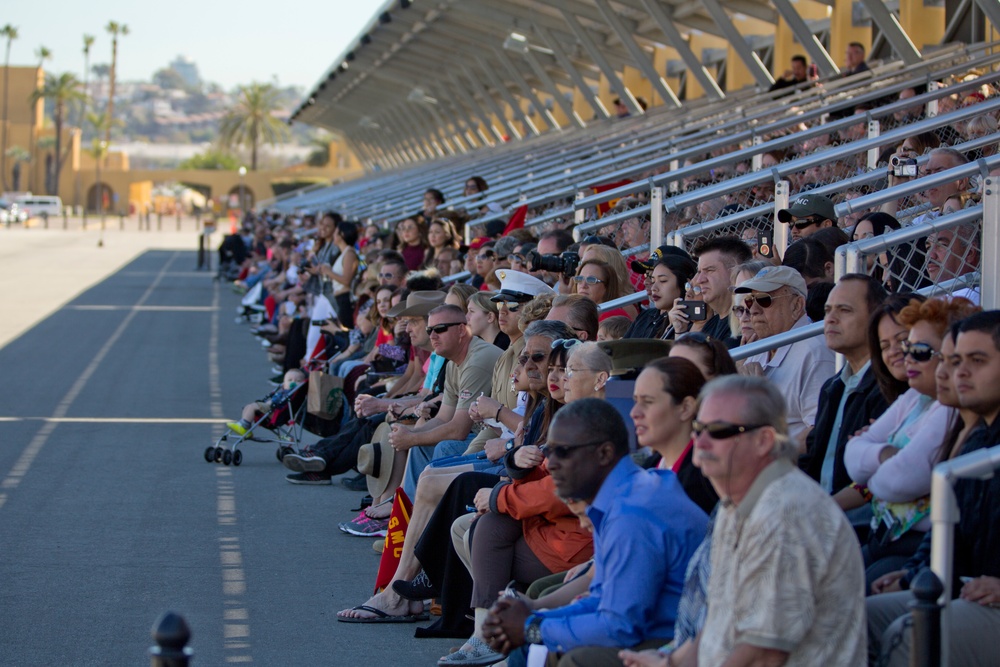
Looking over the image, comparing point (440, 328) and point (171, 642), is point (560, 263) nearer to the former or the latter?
point (440, 328)

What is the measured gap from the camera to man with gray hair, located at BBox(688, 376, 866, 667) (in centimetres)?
351

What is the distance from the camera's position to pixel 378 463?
8.55 metres

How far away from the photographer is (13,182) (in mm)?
110188

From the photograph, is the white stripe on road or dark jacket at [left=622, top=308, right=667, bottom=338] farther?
the white stripe on road

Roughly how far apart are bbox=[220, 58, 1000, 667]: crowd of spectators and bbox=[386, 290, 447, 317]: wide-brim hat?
15 millimetres

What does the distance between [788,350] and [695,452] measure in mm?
2338

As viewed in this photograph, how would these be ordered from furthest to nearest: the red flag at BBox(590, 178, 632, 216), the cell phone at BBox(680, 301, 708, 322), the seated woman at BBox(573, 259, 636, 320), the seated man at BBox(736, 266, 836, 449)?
the red flag at BBox(590, 178, 632, 216) < the seated woman at BBox(573, 259, 636, 320) < the cell phone at BBox(680, 301, 708, 322) < the seated man at BBox(736, 266, 836, 449)

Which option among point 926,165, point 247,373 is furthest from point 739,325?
point 247,373

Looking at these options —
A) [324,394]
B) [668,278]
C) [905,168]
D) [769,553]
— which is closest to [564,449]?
[769,553]

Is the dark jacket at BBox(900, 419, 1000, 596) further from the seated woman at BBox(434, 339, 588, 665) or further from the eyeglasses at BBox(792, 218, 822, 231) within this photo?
the eyeglasses at BBox(792, 218, 822, 231)

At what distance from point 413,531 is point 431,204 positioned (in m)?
9.93

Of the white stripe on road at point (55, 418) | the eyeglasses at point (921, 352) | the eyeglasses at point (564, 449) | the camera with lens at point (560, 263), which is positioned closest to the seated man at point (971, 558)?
the eyeglasses at point (921, 352)

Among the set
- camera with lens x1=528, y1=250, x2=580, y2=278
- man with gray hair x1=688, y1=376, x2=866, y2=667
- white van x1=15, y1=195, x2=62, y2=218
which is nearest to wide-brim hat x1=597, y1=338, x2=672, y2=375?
man with gray hair x1=688, y1=376, x2=866, y2=667

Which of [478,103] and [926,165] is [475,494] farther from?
[478,103]
